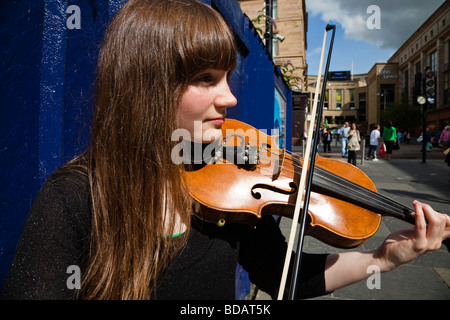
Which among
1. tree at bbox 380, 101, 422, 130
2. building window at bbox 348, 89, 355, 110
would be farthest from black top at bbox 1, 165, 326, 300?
building window at bbox 348, 89, 355, 110

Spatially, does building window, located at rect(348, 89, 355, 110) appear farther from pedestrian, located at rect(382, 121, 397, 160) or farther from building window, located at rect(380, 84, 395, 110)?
pedestrian, located at rect(382, 121, 397, 160)

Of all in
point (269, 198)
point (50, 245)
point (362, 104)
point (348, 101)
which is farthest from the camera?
point (348, 101)

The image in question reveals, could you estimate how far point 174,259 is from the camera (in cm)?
85

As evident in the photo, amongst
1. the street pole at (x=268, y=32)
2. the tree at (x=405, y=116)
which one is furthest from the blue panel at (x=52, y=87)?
the tree at (x=405, y=116)

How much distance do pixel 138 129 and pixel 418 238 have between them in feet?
→ 3.14

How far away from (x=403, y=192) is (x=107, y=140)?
6.37 metres

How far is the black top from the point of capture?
2.05 feet

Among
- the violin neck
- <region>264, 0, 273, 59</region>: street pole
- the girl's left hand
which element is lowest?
the girl's left hand

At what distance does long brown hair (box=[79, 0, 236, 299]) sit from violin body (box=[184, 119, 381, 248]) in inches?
6.7

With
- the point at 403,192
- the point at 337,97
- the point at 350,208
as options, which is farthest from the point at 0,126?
the point at 337,97

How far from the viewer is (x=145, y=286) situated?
0.78 metres

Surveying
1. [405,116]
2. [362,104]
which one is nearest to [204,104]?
[405,116]

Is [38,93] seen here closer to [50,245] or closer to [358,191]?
[50,245]

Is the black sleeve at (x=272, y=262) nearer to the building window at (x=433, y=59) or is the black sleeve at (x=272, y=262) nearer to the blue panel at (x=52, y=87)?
the blue panel at (x=52, y=87)
